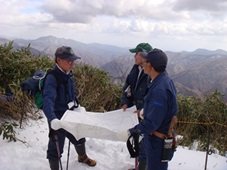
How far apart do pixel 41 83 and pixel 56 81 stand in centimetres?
21

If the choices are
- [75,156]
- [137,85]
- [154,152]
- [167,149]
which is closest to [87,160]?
[75,156]

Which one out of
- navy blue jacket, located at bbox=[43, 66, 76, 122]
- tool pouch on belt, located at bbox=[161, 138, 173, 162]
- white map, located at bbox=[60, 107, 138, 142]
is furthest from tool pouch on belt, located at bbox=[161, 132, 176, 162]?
navy blue jacket, located at bbox=[43, 66, 76, 122]

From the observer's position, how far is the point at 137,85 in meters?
3.86

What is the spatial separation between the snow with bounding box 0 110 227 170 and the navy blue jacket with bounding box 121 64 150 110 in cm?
113

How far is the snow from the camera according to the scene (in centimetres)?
416

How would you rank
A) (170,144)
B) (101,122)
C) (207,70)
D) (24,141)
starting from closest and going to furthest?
(170,144) → (101,122) → (24,141) → (207,70)

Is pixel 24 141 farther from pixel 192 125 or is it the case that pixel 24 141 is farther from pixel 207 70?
pixel 207 70

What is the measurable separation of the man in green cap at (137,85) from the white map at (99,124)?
1.05 ft

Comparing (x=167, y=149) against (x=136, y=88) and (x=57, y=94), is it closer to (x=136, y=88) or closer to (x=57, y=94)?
(x=136, y=88)

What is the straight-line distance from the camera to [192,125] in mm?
6523

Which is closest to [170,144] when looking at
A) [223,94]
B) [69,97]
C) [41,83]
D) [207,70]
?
[69,97]

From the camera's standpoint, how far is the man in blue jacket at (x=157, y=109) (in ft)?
8.54

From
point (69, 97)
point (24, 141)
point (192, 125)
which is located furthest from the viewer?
point (192, 125)

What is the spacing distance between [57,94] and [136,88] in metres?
1.11
